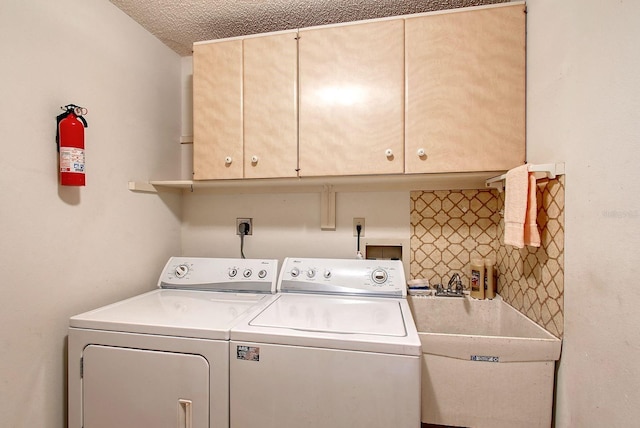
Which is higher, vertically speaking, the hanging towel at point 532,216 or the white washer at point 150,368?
the hanging towel at point 532,216

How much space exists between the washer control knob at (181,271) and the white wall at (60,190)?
174mm

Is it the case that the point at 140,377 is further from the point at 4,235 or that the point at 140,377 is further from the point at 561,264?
the point at 561,264

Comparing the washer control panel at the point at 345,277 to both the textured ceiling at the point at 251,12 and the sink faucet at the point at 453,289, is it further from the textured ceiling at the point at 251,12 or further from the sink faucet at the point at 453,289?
the textured ceiling at the point at 251,12

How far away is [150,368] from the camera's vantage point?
3.73 ft

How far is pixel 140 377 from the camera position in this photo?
1144mm

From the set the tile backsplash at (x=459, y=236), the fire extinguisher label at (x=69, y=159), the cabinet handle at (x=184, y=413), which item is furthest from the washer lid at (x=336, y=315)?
the fire extinguisher label at (x=69, y=159)

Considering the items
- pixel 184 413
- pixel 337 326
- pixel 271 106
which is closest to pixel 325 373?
pixel 337 326

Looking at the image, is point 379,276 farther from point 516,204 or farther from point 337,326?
point 516,204

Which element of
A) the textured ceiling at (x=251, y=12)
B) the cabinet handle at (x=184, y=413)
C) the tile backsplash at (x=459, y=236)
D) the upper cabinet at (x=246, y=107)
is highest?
the textured ceiling at (x=251, y=12)

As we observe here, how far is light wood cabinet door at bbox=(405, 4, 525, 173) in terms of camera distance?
1371mm

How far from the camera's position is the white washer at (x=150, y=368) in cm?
109

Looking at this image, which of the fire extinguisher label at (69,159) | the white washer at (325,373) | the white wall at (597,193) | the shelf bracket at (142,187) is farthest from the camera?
the shelf bracket at (142,187)

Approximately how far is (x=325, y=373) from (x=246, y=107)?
1341 millimetres

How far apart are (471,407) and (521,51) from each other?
5.12ft
